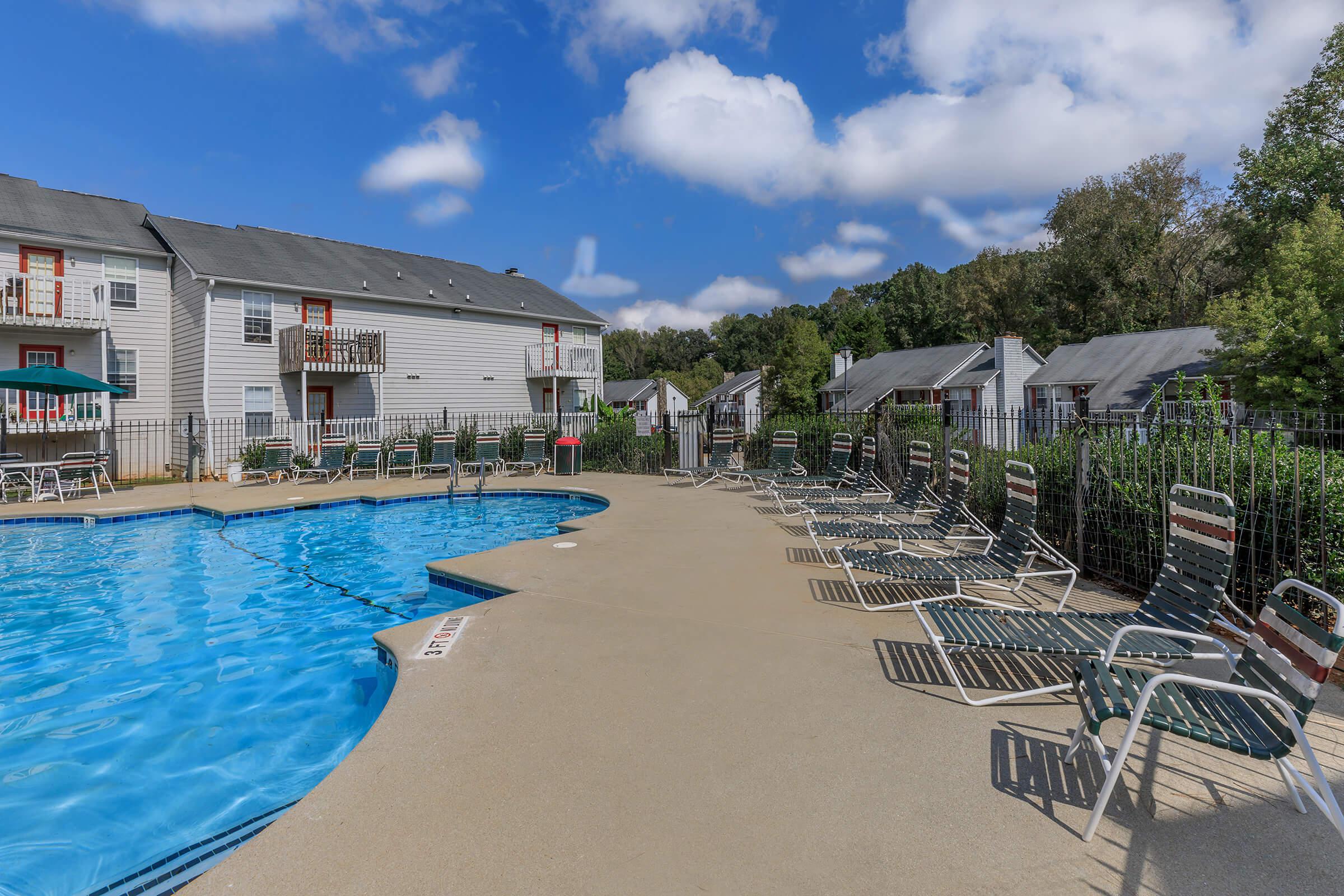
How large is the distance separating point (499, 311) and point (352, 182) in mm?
6670

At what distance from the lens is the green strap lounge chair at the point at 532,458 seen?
16844 mm

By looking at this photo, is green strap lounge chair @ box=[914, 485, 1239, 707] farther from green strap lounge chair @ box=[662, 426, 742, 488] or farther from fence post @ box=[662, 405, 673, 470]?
fence post @ box=[662, 405, 673, 470]

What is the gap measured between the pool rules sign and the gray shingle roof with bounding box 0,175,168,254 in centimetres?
1981

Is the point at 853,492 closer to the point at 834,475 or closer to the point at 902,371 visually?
the point at 834,475

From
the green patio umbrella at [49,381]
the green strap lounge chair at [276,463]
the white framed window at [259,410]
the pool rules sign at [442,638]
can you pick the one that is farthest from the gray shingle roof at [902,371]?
the pool rules sign at [442,638]

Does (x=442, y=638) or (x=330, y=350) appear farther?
(x=330, y=350)

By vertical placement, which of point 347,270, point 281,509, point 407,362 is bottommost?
point 281,509

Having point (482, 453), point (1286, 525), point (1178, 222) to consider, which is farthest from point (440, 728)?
point (1178, 222)

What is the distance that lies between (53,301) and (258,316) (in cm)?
436

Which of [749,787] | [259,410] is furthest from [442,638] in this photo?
[259,410]

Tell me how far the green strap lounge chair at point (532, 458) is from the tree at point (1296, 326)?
21.9 metres

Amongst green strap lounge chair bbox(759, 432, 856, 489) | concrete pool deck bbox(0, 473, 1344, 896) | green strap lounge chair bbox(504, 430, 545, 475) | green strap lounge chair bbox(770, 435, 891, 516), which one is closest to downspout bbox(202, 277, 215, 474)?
green strap lounge chair bbox(504, 430, 545, 475)

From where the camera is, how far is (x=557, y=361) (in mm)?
24797

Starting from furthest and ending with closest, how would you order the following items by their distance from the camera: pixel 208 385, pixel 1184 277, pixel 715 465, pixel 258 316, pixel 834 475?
pixel 1184 277, pixel 258 316, pixel 208 385, pixel 715 465, pixel 834 475
